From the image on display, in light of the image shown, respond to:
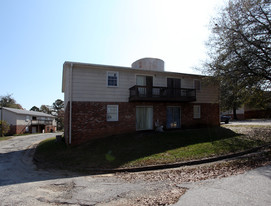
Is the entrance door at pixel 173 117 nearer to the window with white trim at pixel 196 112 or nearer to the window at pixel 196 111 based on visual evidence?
the window with white trim at pixel 196 112

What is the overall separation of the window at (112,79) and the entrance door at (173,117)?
552 cm

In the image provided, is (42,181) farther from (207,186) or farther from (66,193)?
(207,186)

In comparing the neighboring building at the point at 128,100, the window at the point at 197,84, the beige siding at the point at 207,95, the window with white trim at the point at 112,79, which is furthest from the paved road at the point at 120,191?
the window at the point at 197,84

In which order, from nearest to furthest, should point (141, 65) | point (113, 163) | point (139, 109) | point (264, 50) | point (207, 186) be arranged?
point (207, 186) < point (113, 163) < point (264, 50) < point (139, 109) < point (141, 65)

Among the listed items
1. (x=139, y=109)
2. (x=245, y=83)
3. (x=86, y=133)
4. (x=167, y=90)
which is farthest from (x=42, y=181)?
(x=245, y=83)

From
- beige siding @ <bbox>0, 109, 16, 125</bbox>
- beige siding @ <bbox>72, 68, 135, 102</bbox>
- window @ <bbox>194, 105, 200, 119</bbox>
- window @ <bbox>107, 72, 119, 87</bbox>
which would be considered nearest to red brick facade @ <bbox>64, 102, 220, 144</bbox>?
beige siding @ <bbox>72, 68, 135, 102</bbox>

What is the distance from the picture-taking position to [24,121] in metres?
40.3

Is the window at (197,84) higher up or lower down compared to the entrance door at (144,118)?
higher up

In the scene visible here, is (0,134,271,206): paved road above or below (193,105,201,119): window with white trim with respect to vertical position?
below

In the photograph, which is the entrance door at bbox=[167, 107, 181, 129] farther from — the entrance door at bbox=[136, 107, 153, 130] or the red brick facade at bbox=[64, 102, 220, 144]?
the entrance door at bbox=[136, 107, 153, 130]

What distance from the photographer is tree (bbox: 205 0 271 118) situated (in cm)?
1154

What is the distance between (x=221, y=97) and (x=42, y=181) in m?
14.8

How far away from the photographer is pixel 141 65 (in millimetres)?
19688

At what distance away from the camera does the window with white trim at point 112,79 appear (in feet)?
48.0
